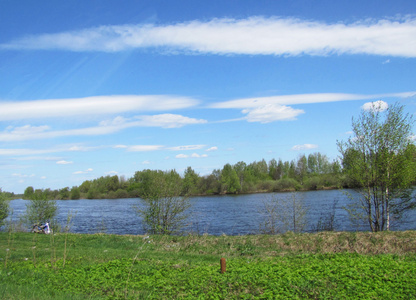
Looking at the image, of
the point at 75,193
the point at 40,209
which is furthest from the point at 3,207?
the point at 75,193

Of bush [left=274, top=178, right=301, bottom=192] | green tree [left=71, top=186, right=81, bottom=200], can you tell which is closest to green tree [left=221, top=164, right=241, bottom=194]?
bush [left=274, top=178, right=301, bottom=192]

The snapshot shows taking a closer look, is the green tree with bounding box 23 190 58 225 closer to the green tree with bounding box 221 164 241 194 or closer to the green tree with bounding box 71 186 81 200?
the green tree with bounding box 221 164 241 194

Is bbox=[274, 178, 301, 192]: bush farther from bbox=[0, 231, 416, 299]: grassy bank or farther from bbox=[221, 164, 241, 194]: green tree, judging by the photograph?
bbox=[0, 231, 416, 299]: grassy bank

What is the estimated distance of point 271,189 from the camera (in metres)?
89.2

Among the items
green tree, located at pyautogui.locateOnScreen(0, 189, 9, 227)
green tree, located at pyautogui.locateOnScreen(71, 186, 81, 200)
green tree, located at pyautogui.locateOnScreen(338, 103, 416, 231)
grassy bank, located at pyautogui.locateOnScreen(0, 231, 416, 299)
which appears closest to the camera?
grassy bank, located at pyautogui.locateOnScreen(0, 231, 416, 299)

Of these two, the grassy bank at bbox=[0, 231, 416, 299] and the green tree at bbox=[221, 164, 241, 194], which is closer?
the grassy bank at bbox=[0, 231, 416, 299]

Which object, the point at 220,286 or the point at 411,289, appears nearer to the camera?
the point at 411,289

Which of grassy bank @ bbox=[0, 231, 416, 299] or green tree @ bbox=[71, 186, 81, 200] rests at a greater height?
grassy bank @ bbox=[0, 231, 416, 299]

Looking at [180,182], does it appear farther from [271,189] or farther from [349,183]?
[271,189]

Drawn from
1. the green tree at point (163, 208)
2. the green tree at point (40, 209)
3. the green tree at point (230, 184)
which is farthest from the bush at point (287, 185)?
the green tree at point (163, 208)

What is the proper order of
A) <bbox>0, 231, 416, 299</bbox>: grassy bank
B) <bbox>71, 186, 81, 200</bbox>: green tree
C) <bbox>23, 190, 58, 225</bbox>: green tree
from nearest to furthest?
<bbox>0, 231, 416, 299</bbox>: grassy bank → <bbox>23, 190, 58, 225</bbox>: green tree → <bbox>71, 186, 81, 200</bbox>: green tree

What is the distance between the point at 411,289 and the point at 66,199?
133 metres

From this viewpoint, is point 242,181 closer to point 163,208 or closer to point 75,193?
point 75,193

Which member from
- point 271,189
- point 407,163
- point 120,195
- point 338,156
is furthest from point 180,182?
point 120,195
